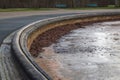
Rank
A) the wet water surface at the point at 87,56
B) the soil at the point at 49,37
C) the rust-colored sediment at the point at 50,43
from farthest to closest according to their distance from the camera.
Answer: the soil at the point at 49,37 < the rust-colored sediment at the point at 50,43 < the wet water surface at the point at 87,56

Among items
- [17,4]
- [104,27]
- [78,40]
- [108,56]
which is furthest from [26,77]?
[17,4]

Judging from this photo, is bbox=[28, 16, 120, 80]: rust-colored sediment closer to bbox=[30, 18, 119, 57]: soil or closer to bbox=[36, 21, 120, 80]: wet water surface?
bbox=[30, 18, 119, 57]: soil

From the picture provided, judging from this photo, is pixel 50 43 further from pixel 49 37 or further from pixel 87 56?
pixel 87 56

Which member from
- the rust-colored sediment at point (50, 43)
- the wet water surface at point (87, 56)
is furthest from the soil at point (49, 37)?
the wet water surface at point (87, 56)

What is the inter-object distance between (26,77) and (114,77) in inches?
133

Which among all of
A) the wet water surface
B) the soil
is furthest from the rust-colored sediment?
A: the wet water surface

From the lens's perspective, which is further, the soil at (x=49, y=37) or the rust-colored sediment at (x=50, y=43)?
the soil at (x=49, y=37)

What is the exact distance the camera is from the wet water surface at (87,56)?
984 cm

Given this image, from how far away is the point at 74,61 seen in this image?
38.4 ft

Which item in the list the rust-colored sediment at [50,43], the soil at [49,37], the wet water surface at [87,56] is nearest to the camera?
the wet water surface at [87,56]

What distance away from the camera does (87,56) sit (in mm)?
12547

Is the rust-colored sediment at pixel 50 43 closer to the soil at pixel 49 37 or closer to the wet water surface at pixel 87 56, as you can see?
the soil at pixel 49 37

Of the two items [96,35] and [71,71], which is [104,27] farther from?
[71,71]

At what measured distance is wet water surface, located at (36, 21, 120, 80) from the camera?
387 inches
